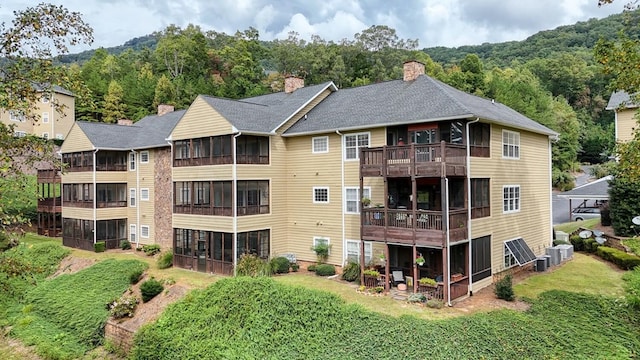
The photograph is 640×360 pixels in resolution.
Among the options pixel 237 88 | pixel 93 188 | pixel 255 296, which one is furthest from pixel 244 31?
pixel 255 296

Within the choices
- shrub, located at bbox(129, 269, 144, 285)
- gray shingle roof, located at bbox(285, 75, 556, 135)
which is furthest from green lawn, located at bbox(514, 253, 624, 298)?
shrub, located at bbox(129, 269, 144, 285)

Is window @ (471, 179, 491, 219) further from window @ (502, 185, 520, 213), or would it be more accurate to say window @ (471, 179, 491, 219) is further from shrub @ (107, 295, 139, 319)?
shrub @ (107, 295, 139, 319)

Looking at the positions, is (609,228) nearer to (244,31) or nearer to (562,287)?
(562,287)

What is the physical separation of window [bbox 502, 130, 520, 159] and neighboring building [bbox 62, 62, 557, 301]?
0.32ft

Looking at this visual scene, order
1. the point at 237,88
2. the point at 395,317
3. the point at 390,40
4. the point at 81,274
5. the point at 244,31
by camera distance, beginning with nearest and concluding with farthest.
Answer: the point at 395,317 < the point at 81,274 < the point at 237,88 < the point at 390,40 < the point at 244,31

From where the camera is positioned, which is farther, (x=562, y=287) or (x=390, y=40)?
(x=390, y=40)

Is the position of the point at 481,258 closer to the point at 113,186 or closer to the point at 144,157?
the point at 144,157

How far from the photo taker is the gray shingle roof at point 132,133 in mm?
28750

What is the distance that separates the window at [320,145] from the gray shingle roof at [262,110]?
2.38m

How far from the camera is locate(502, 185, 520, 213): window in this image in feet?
64.0

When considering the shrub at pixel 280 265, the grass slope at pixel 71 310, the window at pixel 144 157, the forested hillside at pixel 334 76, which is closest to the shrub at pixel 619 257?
the shrub at pixel 280 265

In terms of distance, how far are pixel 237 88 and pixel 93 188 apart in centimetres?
3155

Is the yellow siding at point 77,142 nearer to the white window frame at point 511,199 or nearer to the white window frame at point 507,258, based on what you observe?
the white window frame at point 511,199

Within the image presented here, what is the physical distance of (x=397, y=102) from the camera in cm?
2008
